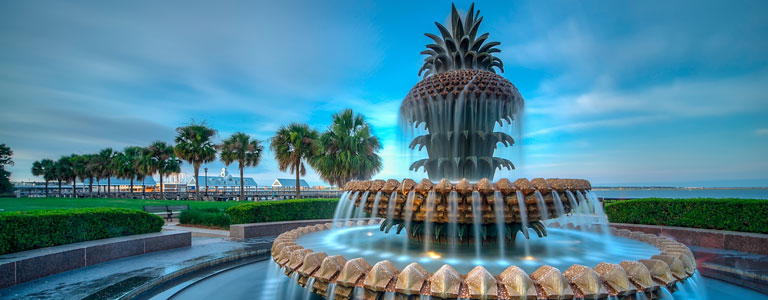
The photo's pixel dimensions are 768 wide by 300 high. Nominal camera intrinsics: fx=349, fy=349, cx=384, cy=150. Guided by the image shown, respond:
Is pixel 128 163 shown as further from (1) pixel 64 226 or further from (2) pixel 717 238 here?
(2) pixel 717 238

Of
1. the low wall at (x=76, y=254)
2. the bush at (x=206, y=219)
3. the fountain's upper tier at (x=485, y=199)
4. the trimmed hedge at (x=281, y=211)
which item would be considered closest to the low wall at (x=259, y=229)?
the trimmed hedge at (x=281, y=211)

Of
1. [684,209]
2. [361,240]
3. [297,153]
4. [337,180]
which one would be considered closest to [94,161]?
[297,153]

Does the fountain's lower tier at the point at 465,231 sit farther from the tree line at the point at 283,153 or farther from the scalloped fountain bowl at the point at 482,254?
the tree line at the point at 283,153

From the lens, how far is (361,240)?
6.88 meters

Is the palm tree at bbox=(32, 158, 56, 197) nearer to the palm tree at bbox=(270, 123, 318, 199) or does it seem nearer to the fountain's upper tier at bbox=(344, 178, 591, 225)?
the palm tree at bbox=(270, 123, 318, 199)

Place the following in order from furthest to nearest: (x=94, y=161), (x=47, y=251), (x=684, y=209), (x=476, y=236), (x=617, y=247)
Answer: (x=94, y=161) → (x=684, y=209) → (x=47, y=251) → (x=617, y=247) → (x=476, y=236)

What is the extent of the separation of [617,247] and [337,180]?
820 inches

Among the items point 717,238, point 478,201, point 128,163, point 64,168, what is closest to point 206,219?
point 478,201

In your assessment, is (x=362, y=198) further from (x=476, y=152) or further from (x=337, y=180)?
(x=337, y=180)

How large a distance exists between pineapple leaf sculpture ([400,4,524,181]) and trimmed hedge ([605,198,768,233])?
886 centimetres

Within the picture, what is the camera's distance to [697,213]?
37.5 feet

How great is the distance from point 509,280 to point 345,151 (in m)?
21.5

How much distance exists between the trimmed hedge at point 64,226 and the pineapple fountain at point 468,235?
19.6 feet

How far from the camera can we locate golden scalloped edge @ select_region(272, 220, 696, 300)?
356 centimetres
